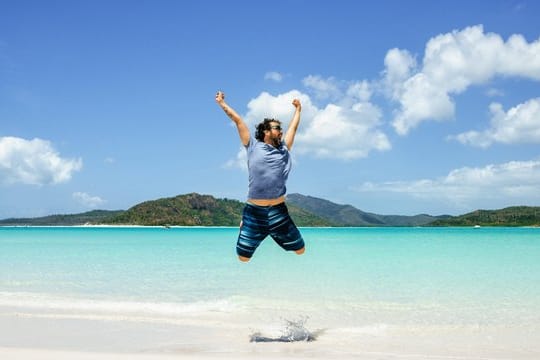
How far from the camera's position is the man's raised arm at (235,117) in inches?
258

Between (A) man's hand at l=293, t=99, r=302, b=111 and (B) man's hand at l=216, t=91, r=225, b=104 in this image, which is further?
(A) man's hand at l=293, t=99, r=302, b=111

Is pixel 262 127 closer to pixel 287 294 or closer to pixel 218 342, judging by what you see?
pixel 218 342

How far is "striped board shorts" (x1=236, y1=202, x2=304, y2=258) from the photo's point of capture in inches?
273

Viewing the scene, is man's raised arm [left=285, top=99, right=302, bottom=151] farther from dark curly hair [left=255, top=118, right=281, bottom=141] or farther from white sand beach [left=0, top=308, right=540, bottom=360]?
white sand beach [left=0, top=308, right=540, bottom=360]

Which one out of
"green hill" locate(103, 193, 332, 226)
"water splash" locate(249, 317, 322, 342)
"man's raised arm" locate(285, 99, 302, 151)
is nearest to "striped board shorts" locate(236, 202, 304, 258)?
"man's raised arm" locate(285, 99, 302, 151)

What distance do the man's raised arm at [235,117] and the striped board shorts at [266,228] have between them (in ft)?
3.00

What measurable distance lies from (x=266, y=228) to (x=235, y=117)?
1.44 metres

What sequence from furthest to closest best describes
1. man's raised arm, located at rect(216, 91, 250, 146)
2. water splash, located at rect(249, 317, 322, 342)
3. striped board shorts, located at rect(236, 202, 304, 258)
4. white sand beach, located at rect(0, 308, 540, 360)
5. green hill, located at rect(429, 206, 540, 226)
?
green hill, located at rect(429, 206, 540, 226) → water splash, located at rect(249, 317, 322, 342) → white sand beach, located at rect(0, 308, 540, 360) → striped board shorts, located at rect(236, 202, 304, 258) → man's raised arm, located at rect(216, 91, 250, 146)

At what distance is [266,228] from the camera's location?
6.98 m

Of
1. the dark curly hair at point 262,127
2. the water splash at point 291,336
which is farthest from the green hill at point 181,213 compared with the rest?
the dark curly hair at point 262,127

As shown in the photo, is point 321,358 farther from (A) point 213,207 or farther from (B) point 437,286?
(A) point 213,207

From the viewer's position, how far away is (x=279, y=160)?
6621mm

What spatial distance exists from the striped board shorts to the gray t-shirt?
23cm

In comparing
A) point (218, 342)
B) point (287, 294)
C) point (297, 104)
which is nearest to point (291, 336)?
point (218, 342)
